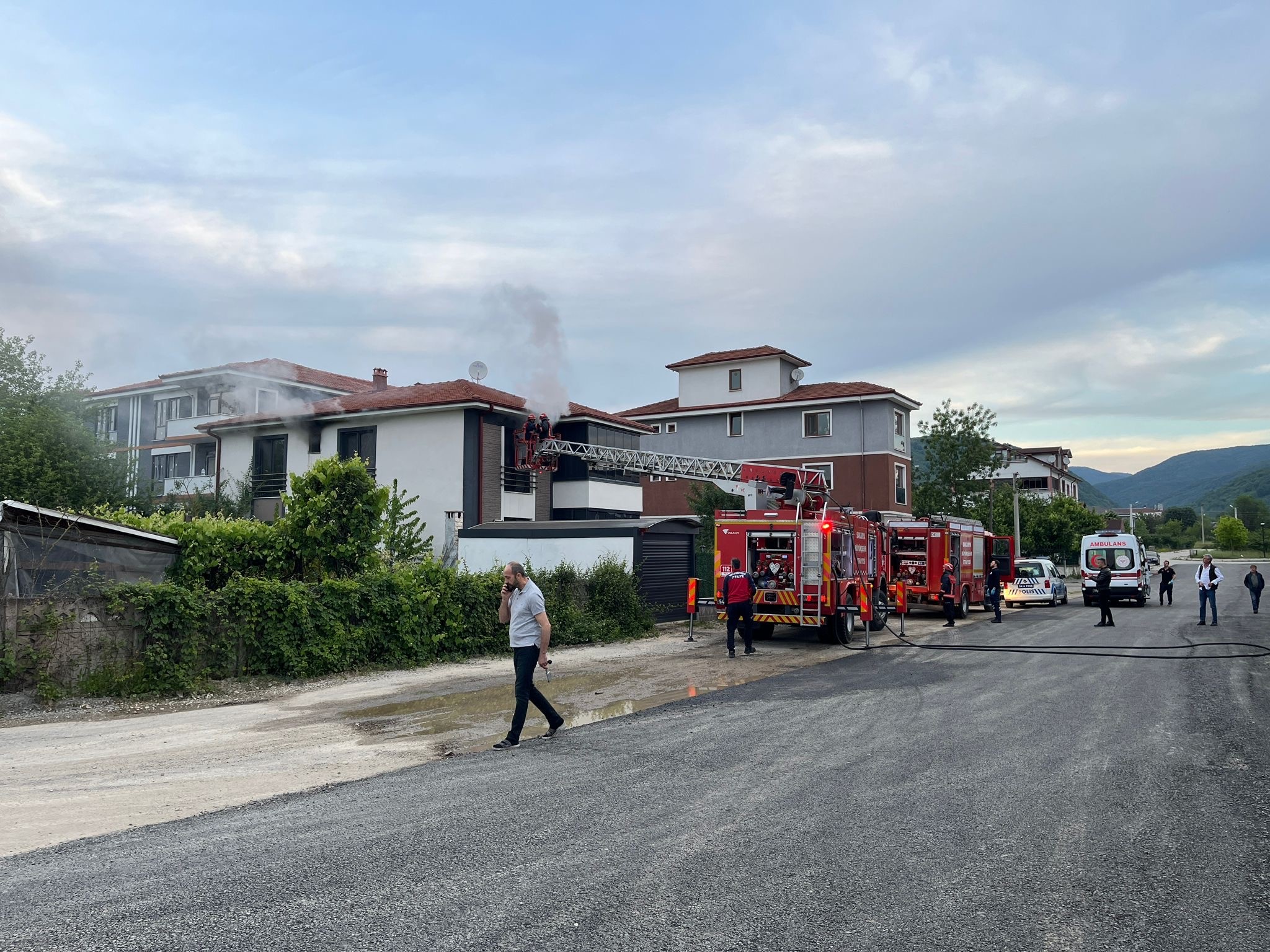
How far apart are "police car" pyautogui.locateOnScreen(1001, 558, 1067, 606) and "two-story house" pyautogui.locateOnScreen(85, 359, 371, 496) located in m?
27.2

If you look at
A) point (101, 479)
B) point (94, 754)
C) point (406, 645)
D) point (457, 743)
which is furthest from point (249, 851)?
point (101, 479)

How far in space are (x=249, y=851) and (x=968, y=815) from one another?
4741mm

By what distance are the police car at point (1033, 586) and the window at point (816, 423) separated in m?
12.4

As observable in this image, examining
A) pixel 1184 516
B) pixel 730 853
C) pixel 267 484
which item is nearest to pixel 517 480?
pixel 267 484

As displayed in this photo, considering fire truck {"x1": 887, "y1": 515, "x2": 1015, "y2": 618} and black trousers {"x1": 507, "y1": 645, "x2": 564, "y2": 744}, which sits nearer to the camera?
black trousers {"x1": 507, "y1": 645, "x2": 564, "y2": 744}

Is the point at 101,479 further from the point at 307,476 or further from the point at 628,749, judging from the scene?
the point at 628,749

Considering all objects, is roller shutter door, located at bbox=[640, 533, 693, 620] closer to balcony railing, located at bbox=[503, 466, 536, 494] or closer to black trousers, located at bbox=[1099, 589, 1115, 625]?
balcony railing, located at bbox=[503, 466, 536, 494]

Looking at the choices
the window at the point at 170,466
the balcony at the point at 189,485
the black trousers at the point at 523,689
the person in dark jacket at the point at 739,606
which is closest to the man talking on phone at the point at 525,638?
the black trousers at the point at 523,689

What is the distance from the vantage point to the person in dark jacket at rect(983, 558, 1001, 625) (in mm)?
27234

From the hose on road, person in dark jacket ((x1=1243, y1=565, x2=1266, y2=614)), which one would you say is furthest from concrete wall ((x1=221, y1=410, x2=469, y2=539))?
person in dark jacket ((x1=1243, y1=565, x2=1266, y2=614))

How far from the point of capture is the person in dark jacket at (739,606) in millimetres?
18078

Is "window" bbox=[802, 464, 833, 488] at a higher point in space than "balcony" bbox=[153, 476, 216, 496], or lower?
higher

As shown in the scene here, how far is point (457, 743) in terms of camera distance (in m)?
9.68

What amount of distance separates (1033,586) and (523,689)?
3144 cm
